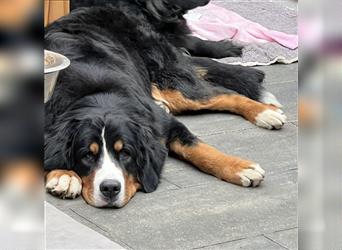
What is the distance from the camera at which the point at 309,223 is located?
135 centimetres

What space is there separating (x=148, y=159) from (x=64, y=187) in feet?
1.75

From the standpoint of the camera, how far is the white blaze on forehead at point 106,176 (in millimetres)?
3990

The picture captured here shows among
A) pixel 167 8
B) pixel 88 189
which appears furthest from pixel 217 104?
pixel 88 189

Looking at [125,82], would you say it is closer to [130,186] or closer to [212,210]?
[130,186]

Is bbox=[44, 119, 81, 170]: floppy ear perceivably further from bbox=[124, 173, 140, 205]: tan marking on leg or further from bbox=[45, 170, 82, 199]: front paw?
bbox=[124, 173, 140, 205]: tan marking on leg

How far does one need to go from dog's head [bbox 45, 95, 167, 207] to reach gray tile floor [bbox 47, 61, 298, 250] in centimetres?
8

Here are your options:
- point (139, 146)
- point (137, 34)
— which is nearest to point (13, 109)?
point (139, 146)

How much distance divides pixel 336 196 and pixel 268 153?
3600 mm

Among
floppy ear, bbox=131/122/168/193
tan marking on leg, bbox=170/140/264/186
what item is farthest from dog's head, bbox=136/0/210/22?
floppy ear, bbox=131/122/168/193

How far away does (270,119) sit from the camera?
5281 mm

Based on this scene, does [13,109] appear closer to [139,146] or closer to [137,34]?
[139,146]

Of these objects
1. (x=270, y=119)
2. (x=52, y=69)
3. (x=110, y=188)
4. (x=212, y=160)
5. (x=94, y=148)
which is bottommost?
(x=270, y=119)

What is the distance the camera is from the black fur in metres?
4.23

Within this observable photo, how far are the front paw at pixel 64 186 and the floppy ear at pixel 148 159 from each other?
0.36 metres
